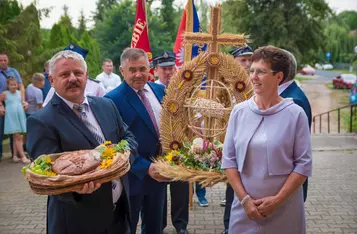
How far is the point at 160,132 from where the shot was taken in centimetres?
A: 362

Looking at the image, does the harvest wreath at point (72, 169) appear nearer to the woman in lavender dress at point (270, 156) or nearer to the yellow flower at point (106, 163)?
the yellow flower at point (106, 163)

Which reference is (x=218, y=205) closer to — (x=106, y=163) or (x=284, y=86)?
(x=284, y=86)

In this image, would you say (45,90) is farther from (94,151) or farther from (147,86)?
(94,151)

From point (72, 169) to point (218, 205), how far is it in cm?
383

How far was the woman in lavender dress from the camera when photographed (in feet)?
8.04

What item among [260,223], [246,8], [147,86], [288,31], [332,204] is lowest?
[332,204]

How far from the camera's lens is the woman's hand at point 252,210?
8.13 ft

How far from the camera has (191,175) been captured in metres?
3.22

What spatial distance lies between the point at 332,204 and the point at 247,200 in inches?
141

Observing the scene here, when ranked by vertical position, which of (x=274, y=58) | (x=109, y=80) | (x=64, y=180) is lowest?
(x=64, y=180)

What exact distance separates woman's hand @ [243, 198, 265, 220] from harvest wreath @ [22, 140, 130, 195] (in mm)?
889

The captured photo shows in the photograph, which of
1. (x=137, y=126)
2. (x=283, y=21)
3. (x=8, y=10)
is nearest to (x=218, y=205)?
(x=137, y=126)

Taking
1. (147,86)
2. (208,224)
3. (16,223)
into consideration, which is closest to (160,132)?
(147,86)

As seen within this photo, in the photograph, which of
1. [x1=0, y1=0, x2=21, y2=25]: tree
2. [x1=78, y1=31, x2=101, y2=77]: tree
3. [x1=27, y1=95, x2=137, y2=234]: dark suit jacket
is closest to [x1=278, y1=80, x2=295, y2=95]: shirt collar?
[x1=27, y1=95, x2=137, y2=234]: dark suit jacket
